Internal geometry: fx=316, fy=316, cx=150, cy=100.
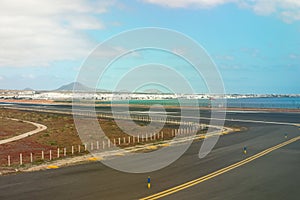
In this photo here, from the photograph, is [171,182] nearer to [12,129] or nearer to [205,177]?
[205,177]

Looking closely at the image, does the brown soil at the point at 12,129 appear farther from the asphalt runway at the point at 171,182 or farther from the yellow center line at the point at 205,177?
the yellow center line at the point at 205,177

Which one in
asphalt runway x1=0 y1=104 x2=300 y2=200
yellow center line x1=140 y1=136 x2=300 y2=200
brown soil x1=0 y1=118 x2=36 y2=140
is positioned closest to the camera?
yellow center line x1=140 y1=136 x2=300 y2=200

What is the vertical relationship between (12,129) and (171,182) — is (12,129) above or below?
above

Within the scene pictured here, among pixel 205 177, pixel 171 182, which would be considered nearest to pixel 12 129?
pixel 171 182

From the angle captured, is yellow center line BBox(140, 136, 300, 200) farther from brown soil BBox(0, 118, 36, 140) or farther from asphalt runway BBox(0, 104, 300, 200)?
brown soil BBox(0, 118, 36, 140)

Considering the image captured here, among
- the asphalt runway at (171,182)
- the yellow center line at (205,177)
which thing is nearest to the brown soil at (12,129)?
the asphalt runway at (171,182)

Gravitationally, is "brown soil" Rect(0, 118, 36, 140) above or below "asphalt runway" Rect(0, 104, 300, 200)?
above

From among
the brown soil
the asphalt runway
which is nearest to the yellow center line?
the asphalt runway

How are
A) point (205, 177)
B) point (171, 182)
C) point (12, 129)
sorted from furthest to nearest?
point (12, 129)
point (205, 177)
point (171, 182)

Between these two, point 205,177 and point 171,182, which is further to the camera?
point 205,177

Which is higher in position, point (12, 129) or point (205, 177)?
point (12, 129)

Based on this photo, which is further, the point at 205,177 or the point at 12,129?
the point at 12,129

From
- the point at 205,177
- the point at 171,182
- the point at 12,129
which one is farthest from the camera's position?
the point at 12,129

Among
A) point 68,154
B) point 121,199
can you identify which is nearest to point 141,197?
point 121,199
